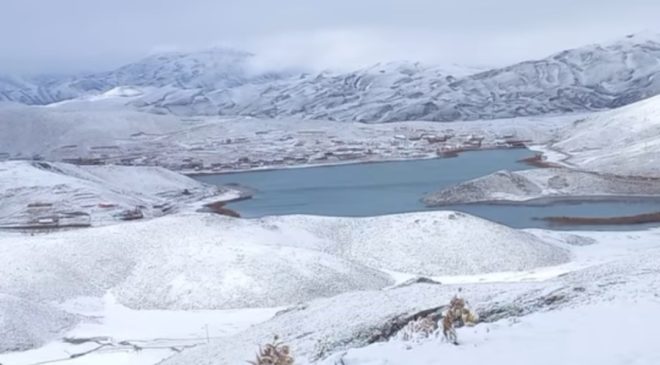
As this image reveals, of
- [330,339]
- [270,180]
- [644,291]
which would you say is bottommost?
[270,180]

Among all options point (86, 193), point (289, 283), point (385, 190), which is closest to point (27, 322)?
point (289, 283)

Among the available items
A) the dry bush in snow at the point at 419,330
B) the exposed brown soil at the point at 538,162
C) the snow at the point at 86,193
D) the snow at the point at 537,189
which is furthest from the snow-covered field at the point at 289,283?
the exposed brown soil at the point at 538,162

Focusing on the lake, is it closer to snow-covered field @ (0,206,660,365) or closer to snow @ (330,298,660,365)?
snow-covered field @ (0,206,660,365)

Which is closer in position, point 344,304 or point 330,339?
point 330,339

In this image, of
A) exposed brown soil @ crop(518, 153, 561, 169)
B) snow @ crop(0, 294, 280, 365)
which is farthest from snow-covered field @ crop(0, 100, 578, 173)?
snow @ crop(0, 294, 280, 365)

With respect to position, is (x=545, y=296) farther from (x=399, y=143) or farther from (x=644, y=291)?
(x=399, y=143)

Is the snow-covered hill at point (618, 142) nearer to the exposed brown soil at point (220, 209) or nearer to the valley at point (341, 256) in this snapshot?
Result: the valley at point (341, 256)

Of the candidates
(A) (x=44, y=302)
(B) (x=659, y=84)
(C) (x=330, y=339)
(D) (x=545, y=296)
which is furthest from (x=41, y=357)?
(B) (x=659, y=84)
